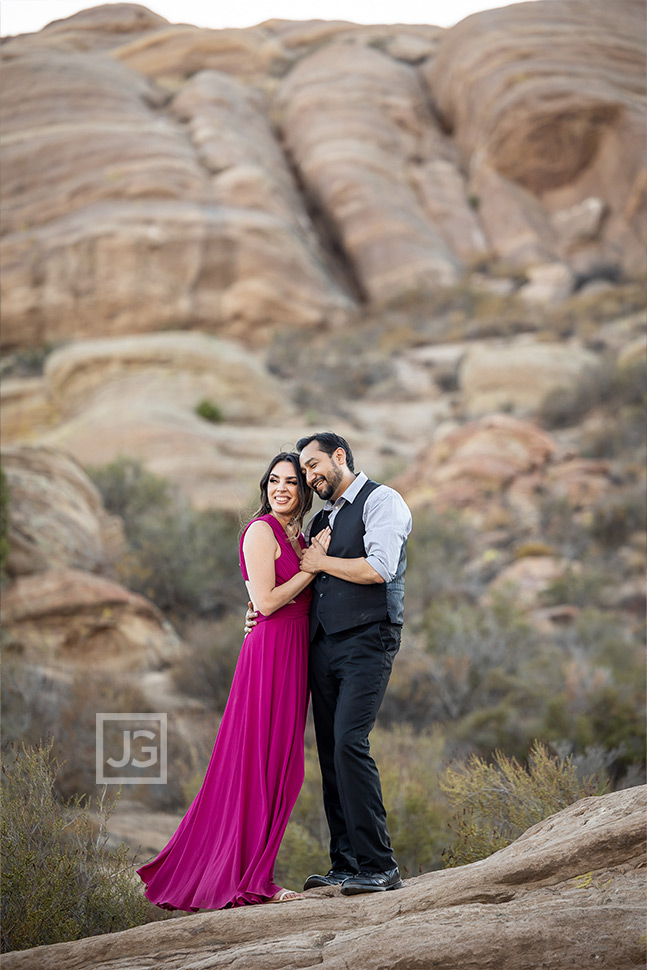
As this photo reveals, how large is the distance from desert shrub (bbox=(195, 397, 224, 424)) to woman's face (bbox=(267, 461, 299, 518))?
13765 mm

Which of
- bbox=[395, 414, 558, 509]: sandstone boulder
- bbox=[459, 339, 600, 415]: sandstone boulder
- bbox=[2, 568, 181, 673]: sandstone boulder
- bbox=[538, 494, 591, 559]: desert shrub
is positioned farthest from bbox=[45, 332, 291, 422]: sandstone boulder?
bbox=[2, 568, 181, 673]: sandstone boulder

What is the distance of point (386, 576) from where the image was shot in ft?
11.8

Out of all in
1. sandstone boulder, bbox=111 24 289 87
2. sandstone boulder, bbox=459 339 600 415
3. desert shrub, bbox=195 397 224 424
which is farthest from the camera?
sandstone boulder, bbox=111 24 289 87

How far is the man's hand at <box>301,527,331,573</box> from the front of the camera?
12.4ft

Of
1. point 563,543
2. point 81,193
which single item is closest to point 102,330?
point 81,193

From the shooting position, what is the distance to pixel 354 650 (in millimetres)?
3633

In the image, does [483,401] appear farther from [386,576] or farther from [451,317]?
[386,576]

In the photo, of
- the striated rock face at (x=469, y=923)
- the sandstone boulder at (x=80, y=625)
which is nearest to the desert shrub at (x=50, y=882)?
the striated rock face at (x=469, y=923)

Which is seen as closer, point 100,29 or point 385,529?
point 385,529

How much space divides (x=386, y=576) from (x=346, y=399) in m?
18.4

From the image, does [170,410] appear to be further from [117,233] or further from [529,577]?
[117,233]

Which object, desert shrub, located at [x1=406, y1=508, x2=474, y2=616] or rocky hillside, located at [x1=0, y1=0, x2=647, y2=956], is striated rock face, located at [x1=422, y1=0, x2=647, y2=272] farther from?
desert shrub, located at [x1=406, y1=508, x2=474, y2=616]

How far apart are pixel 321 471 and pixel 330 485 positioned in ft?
0.26

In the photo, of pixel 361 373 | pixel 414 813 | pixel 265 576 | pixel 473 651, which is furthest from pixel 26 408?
pixel 265 576
